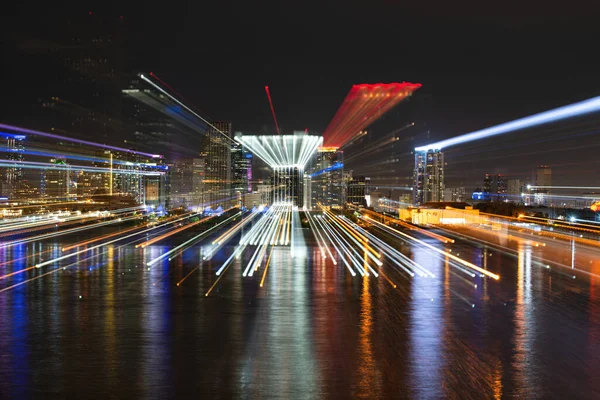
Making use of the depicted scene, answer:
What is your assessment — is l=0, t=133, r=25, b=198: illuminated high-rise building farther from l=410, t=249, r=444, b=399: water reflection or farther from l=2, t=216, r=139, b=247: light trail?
l=410, t=249, r=444, b=399: water reflection

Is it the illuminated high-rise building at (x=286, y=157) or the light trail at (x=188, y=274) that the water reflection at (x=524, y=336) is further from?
the illuminated high-rise building at (x=286, y=157)

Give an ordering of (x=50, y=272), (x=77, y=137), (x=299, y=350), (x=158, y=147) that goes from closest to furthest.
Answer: (x=299, y=350) → (x=50, y=272) → (x=77, y=137) → (x=158, y=147)

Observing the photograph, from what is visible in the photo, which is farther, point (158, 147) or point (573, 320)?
point (158, 147)

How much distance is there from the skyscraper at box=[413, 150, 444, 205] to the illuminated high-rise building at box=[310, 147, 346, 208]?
13705 mm

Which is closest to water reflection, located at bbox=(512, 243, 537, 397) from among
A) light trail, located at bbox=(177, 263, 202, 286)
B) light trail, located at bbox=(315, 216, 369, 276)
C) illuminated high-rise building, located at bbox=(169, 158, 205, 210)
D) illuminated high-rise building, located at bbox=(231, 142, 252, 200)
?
light trail, located at bbox=(315, 216, 369, 276)

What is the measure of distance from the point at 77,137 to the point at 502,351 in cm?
3002

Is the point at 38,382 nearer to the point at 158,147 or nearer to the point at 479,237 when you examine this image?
the point at 479,237

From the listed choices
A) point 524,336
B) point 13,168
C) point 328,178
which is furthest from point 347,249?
A: point 328,178

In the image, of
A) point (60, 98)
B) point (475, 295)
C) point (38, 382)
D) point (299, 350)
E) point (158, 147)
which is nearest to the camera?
point (38, 382)

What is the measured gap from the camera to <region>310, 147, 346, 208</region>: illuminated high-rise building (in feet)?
168

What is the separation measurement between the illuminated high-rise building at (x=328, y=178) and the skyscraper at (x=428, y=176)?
13.7 m

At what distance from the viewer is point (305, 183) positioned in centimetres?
5041

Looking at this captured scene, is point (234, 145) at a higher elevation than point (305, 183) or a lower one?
higher

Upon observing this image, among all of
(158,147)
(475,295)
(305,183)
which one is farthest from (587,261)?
(158,147)
